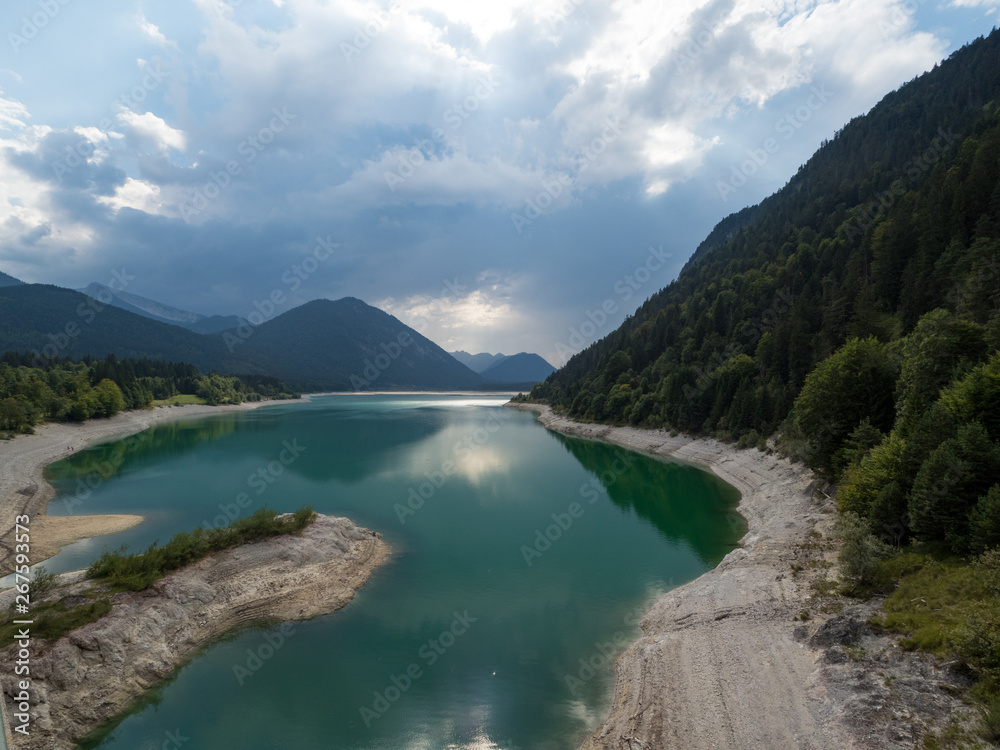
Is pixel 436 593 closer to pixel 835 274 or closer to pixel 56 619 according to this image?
pixel 56 619

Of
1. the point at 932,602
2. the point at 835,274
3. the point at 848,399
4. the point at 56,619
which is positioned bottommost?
the point at 56,619

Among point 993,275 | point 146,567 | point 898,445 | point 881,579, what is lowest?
point 146,567

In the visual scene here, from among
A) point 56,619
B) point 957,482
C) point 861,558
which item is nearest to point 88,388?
point 56,619

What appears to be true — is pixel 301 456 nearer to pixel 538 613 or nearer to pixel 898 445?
pixel 538 613

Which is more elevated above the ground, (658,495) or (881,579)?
(881,579)

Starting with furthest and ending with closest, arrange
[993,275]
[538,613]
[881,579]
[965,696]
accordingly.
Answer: [993,275]
[538,613]
[881,579]
[965,696]

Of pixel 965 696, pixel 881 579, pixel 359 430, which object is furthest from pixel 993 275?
pixel 359 430

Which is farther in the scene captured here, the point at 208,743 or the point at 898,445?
the point at 898,445
